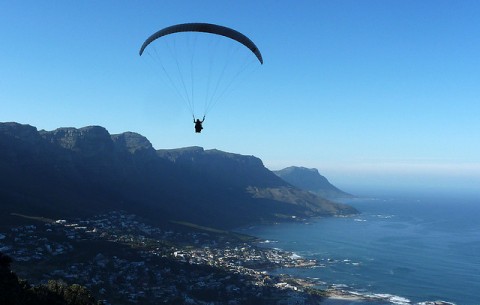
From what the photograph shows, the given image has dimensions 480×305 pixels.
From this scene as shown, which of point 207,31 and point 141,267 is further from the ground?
point 207,31

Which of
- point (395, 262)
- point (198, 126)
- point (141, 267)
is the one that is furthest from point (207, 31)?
point (395, 262)

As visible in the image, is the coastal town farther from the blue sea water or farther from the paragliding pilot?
the paragliding pilot

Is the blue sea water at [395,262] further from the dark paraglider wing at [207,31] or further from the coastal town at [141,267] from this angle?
the dark paraglider wing at [207,31]

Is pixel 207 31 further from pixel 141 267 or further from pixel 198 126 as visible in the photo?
pixel 141 267

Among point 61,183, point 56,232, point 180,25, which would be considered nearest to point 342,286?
point 56,232

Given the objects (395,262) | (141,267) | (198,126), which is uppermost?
(198,126)

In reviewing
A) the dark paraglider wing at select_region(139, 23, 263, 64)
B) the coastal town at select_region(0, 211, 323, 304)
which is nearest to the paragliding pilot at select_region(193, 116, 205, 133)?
the dark paraglider wing at select_region(139, 23, 263, 64)

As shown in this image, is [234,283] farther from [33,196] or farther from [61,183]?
[61,183]

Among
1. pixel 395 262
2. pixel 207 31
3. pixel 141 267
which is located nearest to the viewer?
pixel 207 31
